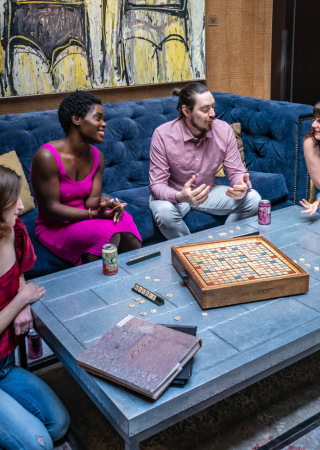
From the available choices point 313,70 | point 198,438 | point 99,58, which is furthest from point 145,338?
point 313,70

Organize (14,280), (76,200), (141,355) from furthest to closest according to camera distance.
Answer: (76,200)
(14,280)
(141,355)

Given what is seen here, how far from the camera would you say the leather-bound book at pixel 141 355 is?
1036 millimetres

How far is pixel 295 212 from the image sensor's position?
7.04 ft

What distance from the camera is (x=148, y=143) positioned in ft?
9.71

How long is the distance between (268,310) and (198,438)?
19.2 inches

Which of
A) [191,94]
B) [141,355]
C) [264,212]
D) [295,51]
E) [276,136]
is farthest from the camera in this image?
[295,51]

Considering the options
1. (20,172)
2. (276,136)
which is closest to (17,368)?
(20,172)

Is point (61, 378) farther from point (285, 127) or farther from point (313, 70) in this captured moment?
point (313, 70)

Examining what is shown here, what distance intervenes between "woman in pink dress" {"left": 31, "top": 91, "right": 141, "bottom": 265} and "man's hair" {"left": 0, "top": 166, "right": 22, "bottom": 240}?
0.75m

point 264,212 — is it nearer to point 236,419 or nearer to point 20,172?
point 236,419

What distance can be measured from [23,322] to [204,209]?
1.39 metres

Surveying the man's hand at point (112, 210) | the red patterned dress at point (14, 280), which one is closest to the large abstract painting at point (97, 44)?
the man's hand at point (112, 210)

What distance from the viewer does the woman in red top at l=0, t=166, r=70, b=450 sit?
1.17 meters

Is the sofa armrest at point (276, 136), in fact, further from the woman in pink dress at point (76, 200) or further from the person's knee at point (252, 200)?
the woman in pink dress at point (76, 200)
